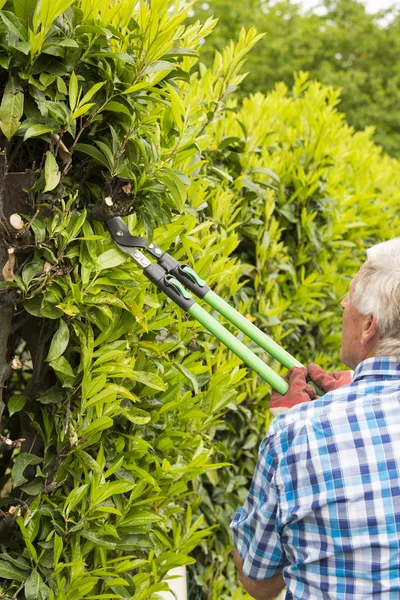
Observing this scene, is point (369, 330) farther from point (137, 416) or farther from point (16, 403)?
point (16, 403)

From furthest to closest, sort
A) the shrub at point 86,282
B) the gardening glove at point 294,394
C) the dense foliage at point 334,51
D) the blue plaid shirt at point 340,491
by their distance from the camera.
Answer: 1. the dense foliage at point 334,51
2. the gardening glove at point 294,394
3. the shrub at point 86,282
4. the blue plaid shirt at point 340,491

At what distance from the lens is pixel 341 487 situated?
6.18 feet

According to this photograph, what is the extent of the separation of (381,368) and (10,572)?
124 centimetres

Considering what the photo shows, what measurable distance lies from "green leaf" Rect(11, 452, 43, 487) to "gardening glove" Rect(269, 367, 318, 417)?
29.3 inches

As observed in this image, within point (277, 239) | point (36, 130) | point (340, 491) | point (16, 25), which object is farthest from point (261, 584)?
point (277, 239)

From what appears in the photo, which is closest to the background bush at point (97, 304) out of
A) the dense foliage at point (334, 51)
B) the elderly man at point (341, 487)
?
the elderly man at point (341, 487)

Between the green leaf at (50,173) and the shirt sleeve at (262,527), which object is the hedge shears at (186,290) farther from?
the shirt sleeve at (262,527)

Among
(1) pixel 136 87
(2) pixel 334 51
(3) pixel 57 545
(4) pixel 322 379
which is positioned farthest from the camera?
(2) pixel 334 51

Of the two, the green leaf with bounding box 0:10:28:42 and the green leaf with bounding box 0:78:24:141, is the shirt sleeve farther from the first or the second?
the green leaf with bounding box 0:10:28:42

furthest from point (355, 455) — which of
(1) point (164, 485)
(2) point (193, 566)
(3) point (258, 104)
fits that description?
(3) point (258, 104)

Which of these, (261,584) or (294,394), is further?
(294,394)

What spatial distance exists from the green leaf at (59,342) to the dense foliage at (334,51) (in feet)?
65.9

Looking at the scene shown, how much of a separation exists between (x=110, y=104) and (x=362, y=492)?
125 cm

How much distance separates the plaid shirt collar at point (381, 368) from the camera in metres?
1.99
